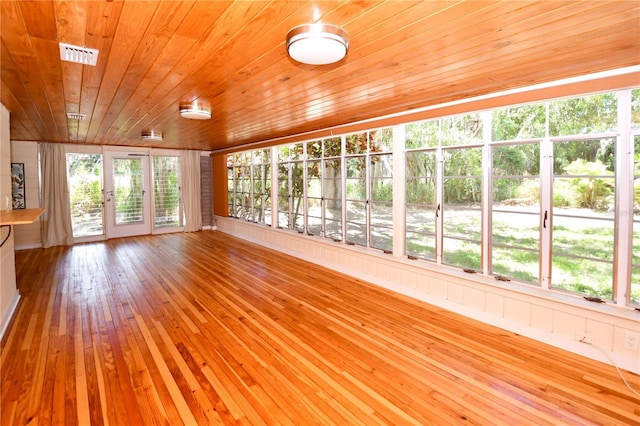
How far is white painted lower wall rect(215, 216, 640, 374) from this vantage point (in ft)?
8.09

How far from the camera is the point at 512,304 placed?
3020 millimetres

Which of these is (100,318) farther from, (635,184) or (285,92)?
(635,184)

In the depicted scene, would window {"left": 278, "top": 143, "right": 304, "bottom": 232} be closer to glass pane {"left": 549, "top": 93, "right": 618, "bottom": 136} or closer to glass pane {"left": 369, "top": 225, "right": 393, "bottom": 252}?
glass pane {"left": 369, "top": 225, "right": 393, "bottom": 252}

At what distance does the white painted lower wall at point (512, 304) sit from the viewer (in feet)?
8.09

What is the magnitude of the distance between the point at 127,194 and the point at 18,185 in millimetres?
1958

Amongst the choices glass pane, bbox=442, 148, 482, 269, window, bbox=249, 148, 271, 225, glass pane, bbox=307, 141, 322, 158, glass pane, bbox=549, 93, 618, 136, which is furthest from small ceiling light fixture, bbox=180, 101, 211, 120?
glass pane, bbox=549, 93, 618, 136

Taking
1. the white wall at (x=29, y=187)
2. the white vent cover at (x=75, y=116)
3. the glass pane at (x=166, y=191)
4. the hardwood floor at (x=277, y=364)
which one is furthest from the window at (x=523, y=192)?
the white wall at (x=29, y=187)

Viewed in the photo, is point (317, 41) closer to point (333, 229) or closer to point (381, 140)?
point (381, 140)

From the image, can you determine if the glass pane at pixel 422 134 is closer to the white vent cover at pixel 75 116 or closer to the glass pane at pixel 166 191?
the white vent cover at pixel 75 116

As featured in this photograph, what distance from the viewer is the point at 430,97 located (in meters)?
3.24

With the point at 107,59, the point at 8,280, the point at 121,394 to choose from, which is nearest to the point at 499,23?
the point at 107,59

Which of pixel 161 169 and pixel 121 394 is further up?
pixel 161 169

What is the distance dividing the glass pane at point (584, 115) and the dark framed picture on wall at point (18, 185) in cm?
877

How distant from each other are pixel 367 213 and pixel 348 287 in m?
1.07
